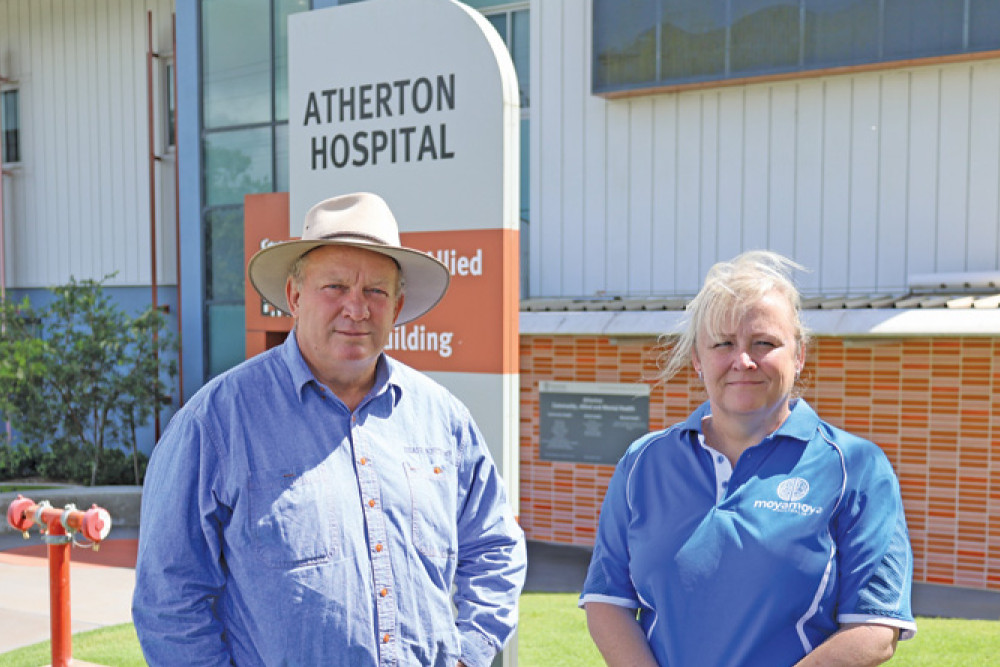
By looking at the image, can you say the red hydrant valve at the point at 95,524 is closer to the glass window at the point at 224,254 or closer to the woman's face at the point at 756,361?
the woman's face at the point at 756,361

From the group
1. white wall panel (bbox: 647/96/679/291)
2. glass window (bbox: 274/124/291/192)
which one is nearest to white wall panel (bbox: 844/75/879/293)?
white wall panel (bbox: 647/96/679/291)

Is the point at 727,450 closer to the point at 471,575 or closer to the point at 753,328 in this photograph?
the point at 753,328

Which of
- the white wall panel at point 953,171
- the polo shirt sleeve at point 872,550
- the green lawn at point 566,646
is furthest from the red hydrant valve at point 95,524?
the white wall panel at point 953,171

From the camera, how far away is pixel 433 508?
2420 millimetres

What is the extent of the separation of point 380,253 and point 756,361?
1.02m

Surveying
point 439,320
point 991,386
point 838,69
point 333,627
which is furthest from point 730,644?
point 838,69

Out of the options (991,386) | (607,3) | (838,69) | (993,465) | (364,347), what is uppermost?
(607,3)

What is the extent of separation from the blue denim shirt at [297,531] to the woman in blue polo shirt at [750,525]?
1.51ft

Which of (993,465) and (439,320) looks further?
(993,465)

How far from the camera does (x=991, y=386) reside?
896 cm

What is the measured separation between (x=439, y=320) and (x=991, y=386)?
23.2ft

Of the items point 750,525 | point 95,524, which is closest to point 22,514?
point 95,524

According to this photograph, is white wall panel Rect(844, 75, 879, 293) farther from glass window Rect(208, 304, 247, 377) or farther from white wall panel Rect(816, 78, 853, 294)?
glass window Rect(208, 304, 247, 377)

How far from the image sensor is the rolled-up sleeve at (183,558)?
2.10 meters
